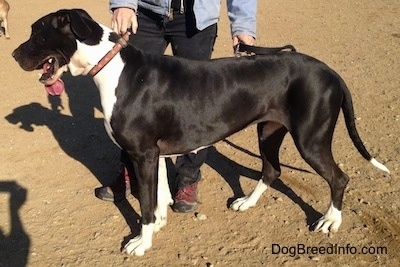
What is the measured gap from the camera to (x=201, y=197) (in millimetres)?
4355

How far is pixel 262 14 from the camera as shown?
1110cm

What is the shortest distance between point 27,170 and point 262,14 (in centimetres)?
781

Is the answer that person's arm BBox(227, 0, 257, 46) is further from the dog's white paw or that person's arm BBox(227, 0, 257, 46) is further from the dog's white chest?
the dog's white paw

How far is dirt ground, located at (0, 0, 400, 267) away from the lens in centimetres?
358

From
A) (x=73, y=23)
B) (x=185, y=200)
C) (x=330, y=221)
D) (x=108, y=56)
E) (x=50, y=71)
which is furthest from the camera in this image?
(x=185, y=200)

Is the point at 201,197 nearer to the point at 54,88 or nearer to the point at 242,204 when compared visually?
the point at 242,204

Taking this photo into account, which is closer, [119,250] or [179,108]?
[179,108]

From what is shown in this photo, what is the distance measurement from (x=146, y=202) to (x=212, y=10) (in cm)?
154

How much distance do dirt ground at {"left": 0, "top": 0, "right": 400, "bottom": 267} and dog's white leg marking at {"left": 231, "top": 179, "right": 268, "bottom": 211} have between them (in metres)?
0.06

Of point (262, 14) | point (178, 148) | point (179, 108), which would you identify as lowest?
point (262, 14)

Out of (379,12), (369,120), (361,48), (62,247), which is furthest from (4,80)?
(379,12)

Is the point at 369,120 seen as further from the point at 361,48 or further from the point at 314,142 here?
the point at 361,48

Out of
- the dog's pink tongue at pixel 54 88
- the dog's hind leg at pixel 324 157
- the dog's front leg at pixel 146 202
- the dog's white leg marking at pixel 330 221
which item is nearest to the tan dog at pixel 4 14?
the dog's pink tongue at pixel 54 88

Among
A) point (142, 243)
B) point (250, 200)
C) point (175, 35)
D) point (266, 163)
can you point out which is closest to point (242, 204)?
point (250, 200)
